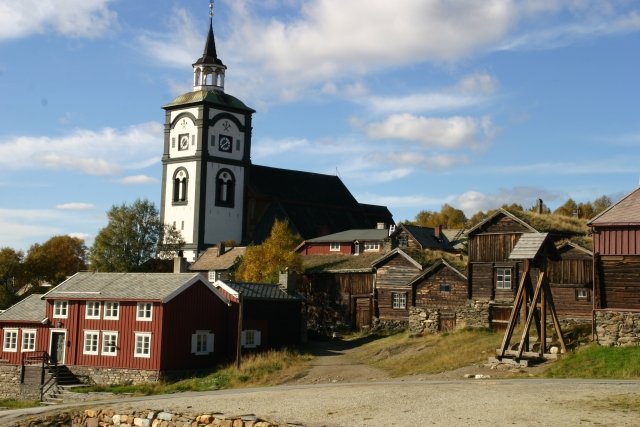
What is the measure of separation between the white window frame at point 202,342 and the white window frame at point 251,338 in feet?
7.10

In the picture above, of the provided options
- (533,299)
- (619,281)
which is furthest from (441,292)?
(619,281)

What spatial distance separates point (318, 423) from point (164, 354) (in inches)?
888

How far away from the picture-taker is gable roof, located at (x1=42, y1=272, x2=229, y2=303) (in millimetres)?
46406

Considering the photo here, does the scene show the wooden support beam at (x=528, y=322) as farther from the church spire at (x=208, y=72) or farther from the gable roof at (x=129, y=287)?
the church spire at (x=208, y=72)

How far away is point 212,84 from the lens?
96688 mm

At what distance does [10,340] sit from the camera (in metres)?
50.3

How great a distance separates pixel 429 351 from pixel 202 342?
1223 cm

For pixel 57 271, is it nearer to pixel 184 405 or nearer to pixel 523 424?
pixel 184 405

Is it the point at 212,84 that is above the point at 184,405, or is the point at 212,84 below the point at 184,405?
above

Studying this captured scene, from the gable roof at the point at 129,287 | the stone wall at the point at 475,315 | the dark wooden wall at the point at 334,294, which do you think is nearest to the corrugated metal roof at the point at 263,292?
the gable roof at the point at 129,287

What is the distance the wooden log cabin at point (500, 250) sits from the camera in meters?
Result: 47.5

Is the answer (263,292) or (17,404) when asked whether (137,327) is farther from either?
(263,292)

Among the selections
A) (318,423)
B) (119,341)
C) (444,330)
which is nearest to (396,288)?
(444,330)

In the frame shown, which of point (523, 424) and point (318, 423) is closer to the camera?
point (523, 424)
